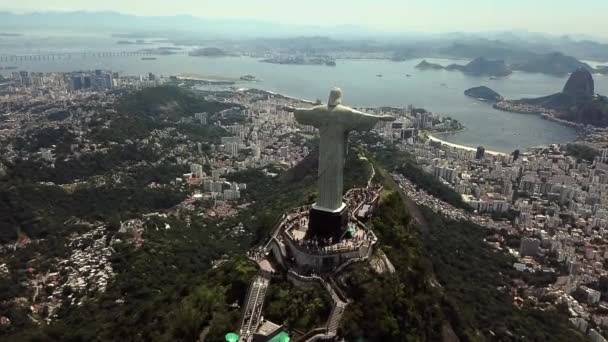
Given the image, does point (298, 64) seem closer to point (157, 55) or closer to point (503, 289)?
point (157, 55)

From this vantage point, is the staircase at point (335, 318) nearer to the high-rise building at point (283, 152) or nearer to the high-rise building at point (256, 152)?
the high-rise building at point (256, 152)

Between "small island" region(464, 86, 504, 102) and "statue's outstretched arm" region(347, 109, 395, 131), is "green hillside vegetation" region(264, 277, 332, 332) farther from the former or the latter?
"small island" region(464, 86, 504, 102)

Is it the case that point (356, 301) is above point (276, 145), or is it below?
above

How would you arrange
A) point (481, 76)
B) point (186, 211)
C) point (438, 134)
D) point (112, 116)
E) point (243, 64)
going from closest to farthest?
point (186, 211)
point (112, 116)
point (438, 134)
point (481, 76)
point (243, 64)

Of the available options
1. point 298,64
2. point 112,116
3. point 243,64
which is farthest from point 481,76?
point 112,116

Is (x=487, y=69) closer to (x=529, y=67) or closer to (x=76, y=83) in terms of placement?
(x=529, y=67)

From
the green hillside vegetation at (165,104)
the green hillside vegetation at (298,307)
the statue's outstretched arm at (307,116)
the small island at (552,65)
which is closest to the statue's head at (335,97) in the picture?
the statue's outstretched arm at (307,116)

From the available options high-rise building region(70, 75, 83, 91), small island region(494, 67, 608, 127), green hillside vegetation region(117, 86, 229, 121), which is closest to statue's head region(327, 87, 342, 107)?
green hillside vegetation region(117, 86, 229, 121)

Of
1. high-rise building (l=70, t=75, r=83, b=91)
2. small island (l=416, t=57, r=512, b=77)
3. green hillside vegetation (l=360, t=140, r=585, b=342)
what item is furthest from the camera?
small island (l=416, t=57, r=512, b=77)
